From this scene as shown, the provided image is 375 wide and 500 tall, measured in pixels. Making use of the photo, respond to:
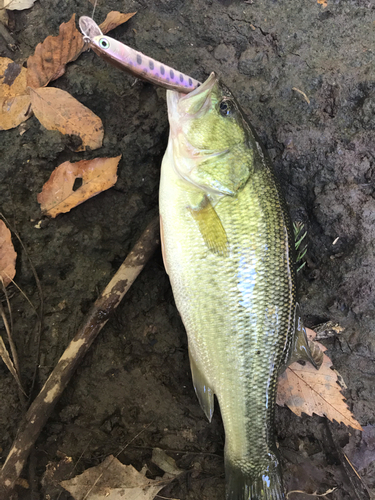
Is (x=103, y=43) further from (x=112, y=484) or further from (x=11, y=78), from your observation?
(x=112, y=484)

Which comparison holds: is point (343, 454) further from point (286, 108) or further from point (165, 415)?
point (286, 108)

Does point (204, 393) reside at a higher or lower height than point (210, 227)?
lower

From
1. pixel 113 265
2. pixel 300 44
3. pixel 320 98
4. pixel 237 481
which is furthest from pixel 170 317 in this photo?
pixel 300 44

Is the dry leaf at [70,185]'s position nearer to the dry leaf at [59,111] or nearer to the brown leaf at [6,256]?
the dry leaf at [59,111]

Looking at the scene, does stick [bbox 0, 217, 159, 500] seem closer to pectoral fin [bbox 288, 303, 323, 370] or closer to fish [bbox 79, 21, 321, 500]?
fish [bbox 79, 21, 321, 500]

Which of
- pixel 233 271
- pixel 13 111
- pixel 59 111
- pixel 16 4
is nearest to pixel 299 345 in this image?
pixel 233 271

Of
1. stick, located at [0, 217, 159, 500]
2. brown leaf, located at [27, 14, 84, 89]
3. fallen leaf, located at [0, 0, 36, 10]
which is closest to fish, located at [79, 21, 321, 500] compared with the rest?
stick, located at [0, 217, 159, 500]
